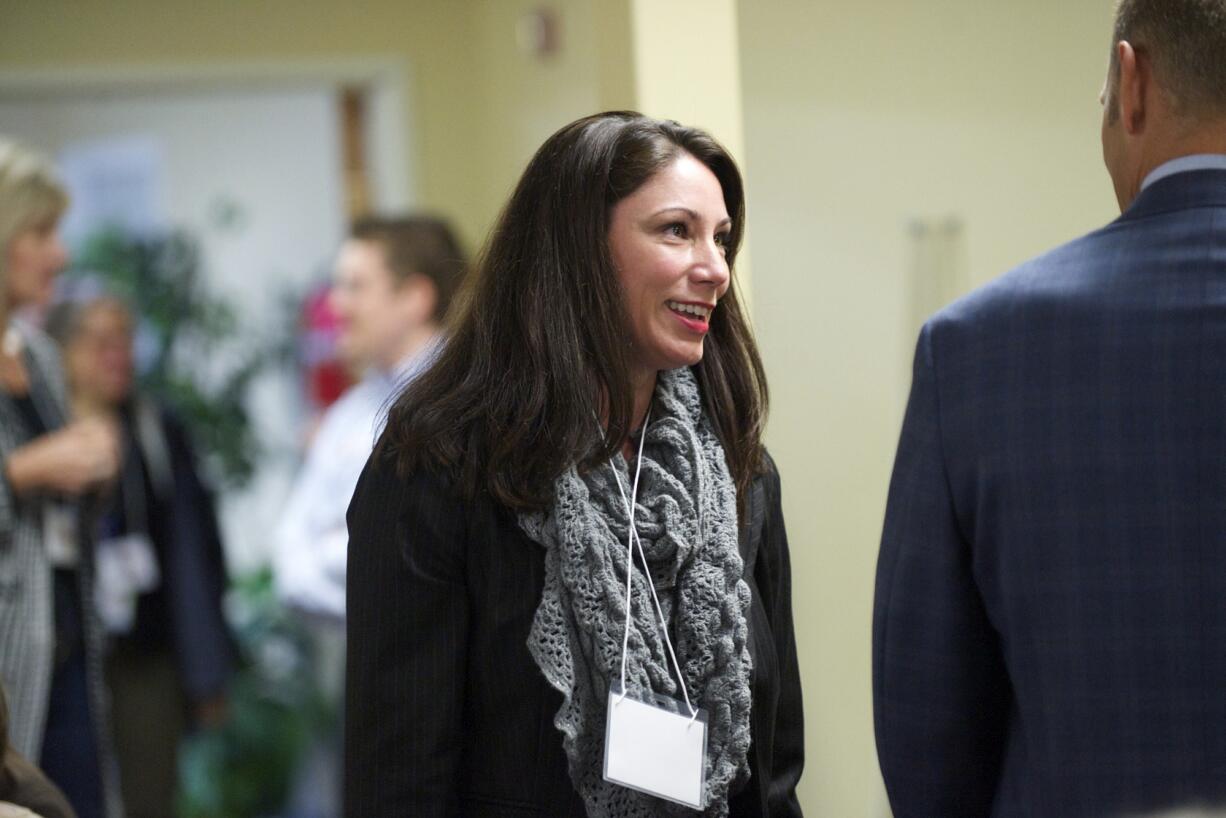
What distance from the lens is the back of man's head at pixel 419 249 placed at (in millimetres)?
3762

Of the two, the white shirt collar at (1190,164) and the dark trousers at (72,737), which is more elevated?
the white shirt collar at (1190,164)

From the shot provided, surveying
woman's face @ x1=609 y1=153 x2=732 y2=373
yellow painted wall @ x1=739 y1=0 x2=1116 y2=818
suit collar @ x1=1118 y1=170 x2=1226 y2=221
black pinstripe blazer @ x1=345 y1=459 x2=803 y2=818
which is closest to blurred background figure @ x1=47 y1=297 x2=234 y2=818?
yellow painted wall @ x1=739 y1=0 x2=1116 y2=818

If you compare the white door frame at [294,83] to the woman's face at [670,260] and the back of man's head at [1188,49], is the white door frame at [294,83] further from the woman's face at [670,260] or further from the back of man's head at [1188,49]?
the back of man's head at [1188,49]

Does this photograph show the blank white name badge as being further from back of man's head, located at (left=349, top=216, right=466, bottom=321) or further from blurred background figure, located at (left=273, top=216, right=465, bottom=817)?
back of man's head, located at (left=349, top=216, right=466, bottom=321)

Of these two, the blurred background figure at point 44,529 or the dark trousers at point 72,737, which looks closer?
the blurred background figure at point 44,529

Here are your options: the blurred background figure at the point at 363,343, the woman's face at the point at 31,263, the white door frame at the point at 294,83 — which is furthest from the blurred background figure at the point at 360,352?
the white door frame at the point at 294,83

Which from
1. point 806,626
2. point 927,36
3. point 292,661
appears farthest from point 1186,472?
point 292,661

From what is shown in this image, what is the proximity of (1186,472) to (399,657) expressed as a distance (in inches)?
32.3

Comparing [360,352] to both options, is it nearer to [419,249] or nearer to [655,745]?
[419,249]

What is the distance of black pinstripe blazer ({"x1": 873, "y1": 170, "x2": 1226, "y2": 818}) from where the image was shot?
1371 mm

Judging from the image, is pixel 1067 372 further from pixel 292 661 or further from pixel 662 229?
pixel 292 661

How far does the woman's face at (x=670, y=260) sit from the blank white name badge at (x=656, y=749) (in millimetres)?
399

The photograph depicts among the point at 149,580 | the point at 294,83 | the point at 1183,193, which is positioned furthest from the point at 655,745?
the point at 294,83

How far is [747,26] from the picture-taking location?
2723 mm
